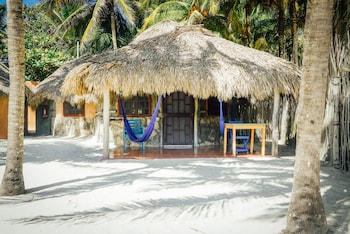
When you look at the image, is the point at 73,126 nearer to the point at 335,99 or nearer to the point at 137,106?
the point at 137,106

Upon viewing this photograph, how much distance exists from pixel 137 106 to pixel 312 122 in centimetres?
680

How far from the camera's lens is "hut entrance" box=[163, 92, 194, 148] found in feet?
29.3

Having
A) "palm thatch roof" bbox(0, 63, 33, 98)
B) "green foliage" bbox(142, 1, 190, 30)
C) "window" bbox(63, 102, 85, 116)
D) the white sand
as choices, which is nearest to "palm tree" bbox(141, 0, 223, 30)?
"green foliage" bbox(142, 1, 190, 30)

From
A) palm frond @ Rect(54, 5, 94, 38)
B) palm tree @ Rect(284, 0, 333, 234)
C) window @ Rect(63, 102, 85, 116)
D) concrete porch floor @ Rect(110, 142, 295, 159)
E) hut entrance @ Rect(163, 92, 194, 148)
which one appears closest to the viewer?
palm tree @ Rect(284, 0, 333, 234)

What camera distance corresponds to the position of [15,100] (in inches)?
155

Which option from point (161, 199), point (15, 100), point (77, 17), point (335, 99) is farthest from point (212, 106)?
point (77, 17)

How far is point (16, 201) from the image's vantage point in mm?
3701

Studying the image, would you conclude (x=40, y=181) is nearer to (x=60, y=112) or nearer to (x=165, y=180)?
(x=165, y=180)

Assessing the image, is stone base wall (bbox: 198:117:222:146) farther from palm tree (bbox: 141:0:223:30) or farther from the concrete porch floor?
palm tree (bbox: 141:0:223:30)

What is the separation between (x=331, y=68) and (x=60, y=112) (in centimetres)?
1096

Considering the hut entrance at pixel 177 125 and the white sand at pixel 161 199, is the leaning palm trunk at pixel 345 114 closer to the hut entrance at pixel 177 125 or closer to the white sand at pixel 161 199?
the white sand at pixel 161 199

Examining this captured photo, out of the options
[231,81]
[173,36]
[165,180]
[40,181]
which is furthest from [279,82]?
[40,181]

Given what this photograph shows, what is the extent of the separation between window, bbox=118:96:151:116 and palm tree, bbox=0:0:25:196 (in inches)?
202

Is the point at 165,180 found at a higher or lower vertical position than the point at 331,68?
lower
